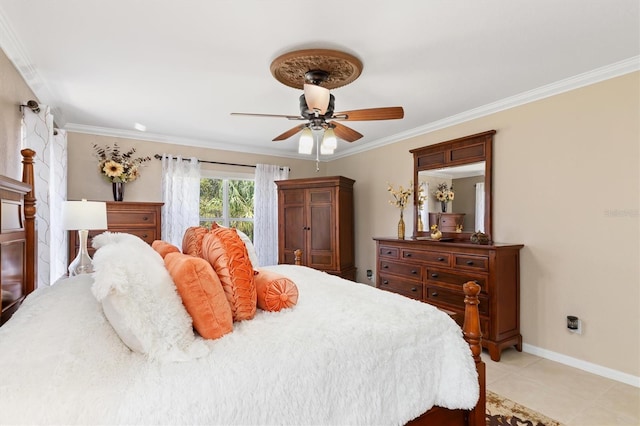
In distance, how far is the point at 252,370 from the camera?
1.09 meters

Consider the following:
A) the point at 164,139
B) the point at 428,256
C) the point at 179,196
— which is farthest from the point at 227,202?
the point at 428,256

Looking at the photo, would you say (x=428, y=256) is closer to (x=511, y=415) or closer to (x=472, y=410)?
(x=511, y=415)

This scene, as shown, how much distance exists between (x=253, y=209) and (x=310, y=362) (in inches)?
166

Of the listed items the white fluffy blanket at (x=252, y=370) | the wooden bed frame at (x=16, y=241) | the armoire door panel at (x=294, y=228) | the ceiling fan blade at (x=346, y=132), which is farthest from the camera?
the armoire door panel at (x=294, y=228)

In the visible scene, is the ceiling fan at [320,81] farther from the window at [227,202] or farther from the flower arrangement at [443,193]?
the window at [227,202]

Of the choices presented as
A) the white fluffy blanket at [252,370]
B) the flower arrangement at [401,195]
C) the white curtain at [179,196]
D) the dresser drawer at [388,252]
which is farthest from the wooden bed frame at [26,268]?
the flower arrangement at [401,195]

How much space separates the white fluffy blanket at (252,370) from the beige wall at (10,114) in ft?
3.81

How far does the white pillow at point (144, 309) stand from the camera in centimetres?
110

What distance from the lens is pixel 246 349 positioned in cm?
119

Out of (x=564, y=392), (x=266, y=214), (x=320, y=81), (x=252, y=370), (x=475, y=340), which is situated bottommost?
(x=564, y=392)

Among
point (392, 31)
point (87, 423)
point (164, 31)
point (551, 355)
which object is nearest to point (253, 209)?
point (164, 31)

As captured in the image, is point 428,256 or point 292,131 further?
point 428,256

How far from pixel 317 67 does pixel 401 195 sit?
237cm

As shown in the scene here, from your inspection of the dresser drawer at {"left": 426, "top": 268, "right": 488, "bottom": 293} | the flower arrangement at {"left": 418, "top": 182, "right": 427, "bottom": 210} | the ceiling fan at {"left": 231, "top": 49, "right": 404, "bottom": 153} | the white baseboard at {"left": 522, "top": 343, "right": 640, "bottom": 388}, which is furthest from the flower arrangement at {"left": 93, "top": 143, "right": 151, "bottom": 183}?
the white baseboard at {"left": 522, "top": 343, "right": 640, "bottom": 388}
